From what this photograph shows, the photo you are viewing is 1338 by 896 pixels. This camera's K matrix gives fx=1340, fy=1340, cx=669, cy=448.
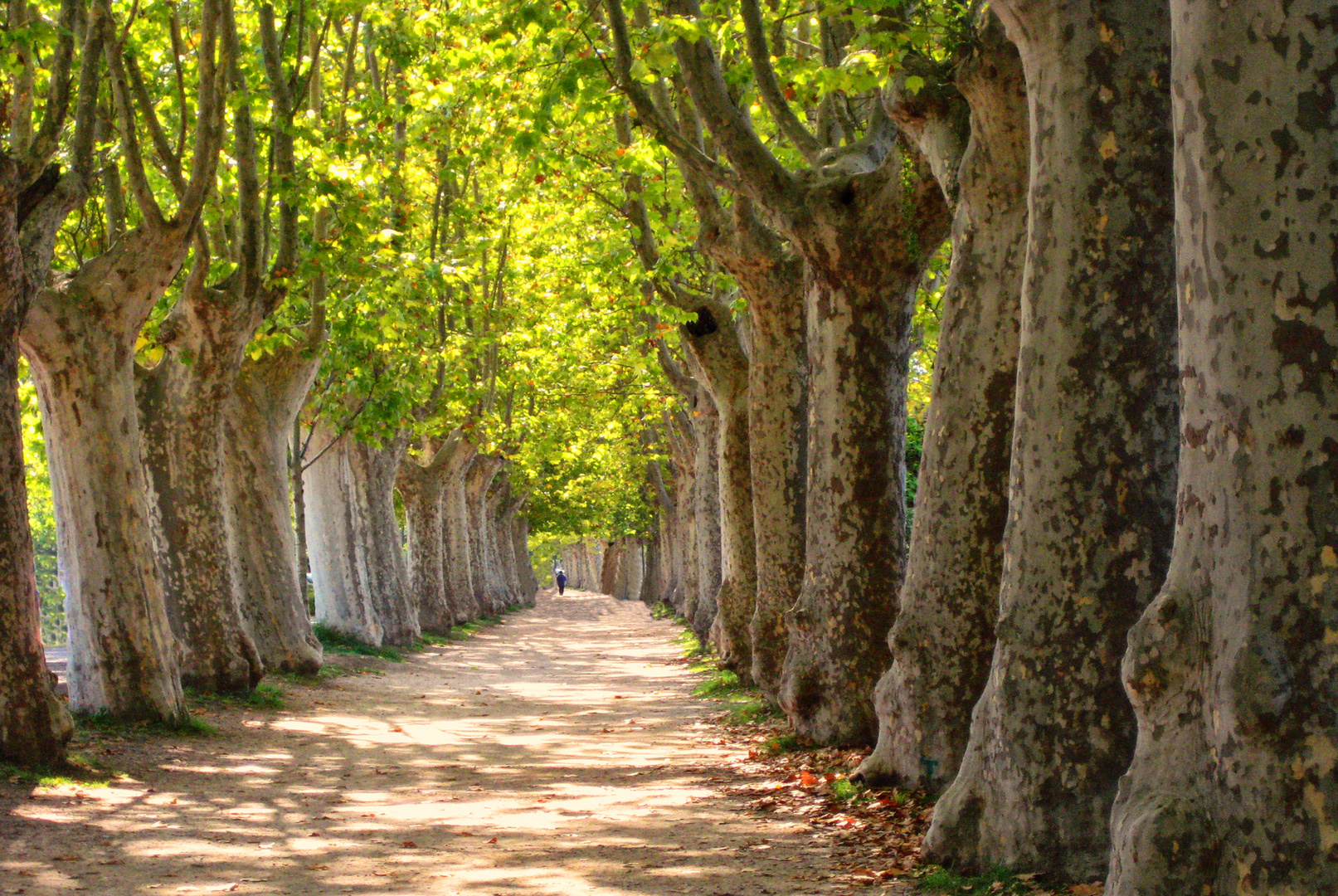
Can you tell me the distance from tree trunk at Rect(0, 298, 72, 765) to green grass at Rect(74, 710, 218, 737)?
6.48 feet

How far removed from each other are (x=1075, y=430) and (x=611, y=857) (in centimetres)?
325

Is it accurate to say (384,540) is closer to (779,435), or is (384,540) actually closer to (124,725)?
(124,725)

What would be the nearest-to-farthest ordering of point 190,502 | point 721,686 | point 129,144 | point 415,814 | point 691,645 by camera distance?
point 415,814
point 129,144
point 190,502
point 721,686
point 691,645

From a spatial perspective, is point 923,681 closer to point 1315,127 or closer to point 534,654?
point 1315,127

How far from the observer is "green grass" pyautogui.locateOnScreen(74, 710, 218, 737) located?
1062cm

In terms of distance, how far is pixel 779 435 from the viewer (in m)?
12.1

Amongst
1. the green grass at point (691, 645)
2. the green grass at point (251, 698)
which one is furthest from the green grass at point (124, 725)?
the green grass at point (691, 645)

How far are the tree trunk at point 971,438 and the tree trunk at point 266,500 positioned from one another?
1048cm

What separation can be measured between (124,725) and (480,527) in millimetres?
27926

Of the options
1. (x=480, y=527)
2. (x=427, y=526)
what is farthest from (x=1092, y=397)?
(x=480, y=527)

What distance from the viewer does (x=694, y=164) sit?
10.4m

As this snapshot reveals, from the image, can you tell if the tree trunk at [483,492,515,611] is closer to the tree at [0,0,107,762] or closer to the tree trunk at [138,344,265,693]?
the tree trunk at [138,344,265,693]

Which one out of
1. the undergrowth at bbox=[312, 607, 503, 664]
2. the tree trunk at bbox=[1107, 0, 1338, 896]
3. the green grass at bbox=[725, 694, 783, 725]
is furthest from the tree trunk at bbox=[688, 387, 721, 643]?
the tree trunk at bbox=[1107, 0, 1338, 896]

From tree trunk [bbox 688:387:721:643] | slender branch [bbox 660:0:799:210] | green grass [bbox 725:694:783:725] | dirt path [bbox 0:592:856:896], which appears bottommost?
green grass [bbox 725:694:783:725]
